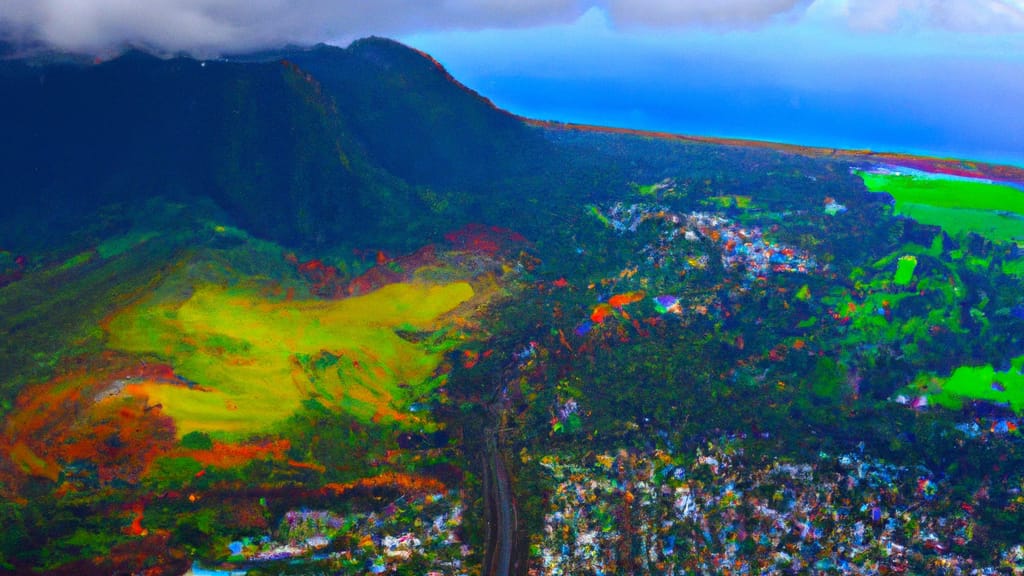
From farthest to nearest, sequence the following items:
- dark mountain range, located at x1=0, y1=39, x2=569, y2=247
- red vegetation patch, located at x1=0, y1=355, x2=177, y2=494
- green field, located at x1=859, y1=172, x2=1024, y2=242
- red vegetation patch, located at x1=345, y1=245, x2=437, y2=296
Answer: green field, located at x1=859, y1=172, x2=1024, y2=242 → dark mountain range, located at x1=0, y1=39, x2=569, y2=247 → red vegetation patch, located at x1=345, y1=245, x2=437, y2=296 → red vegetation patch, located at x1=0, y1=355, x2=177, y2=494

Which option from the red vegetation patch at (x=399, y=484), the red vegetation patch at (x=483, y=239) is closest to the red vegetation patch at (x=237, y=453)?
the red vegetation patch at (x=399, y=484)

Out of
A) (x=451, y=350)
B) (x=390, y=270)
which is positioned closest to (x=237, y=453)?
(x=451, y=350)

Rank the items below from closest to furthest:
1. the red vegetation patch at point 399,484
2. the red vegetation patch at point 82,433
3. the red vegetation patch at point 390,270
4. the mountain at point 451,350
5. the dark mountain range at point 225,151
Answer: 1. the red vegetation patch at point 82,433
2. the mountain at point 451,350
3. the red vegetation patch at point 399,484
4. the red vegetation patch at point 390,270
5. the dark mountain range at point 225,151

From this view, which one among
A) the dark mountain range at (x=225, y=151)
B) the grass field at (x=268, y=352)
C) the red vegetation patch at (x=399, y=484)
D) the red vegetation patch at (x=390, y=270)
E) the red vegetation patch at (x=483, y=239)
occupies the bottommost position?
the red vegetation patch at (x=399, y=484)

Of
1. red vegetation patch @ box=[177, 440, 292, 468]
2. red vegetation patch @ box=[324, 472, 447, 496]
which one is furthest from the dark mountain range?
red vegetation patch @ box=[324, 472, 447, 496]

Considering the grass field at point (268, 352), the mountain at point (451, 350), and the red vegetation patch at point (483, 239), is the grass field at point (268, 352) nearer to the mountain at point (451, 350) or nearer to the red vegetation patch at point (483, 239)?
the mountain at point (451, 350)

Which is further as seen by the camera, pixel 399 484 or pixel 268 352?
pixel 268 352

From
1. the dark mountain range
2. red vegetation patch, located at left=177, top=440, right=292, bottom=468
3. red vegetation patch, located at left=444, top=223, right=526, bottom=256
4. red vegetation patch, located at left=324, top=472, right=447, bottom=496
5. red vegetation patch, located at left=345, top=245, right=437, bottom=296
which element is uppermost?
the dark mountain range

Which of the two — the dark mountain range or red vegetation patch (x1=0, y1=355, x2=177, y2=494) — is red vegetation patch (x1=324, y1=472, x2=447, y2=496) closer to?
red vegetation patch (x1=0, y1=355, x2=177, y2=494)

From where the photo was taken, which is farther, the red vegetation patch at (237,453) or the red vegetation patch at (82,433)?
the red vegetation patch at (237,453)

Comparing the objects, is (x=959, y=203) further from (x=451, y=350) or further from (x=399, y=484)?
(x=399, y=484)

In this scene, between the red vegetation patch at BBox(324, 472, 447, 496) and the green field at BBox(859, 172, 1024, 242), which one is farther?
the green field at BBox(859, 172, 1024, 242)
